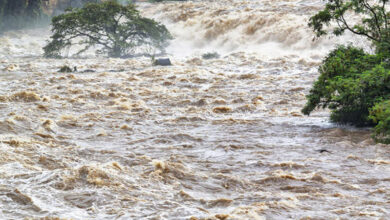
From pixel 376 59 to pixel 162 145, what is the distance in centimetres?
403

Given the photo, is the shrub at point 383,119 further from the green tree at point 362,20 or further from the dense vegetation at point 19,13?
the dense vegetation at point 19,13

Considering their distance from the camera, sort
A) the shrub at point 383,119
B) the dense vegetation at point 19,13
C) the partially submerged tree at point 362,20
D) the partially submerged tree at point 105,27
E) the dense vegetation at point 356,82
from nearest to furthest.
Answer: the shrub at point 383,119, the dense vegetation at point 356,82, the partially submerged tree at point 362,20, the partially submerged tree at point 105,27, the dense vegetation at point 19,13

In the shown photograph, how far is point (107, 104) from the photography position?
12.4 metres

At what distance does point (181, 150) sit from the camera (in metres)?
8.29

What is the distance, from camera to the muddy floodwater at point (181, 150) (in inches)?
229

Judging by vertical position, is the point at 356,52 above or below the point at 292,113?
above

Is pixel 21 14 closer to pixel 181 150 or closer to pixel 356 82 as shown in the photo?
pixel 181 150

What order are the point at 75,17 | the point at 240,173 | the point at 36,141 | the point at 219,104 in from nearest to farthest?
the point at 240,173 < the point at 36,141 < the point at 219,104 < the point at 75,17

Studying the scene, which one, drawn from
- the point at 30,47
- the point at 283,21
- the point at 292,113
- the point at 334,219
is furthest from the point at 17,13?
the point at 334,219

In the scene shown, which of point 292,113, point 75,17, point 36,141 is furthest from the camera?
point 75,17

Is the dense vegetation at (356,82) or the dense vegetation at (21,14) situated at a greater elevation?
the dense vegetation at (21,14)

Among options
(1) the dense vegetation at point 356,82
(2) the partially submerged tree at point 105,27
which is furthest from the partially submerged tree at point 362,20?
(2) the partially submerged tree at point 105,27

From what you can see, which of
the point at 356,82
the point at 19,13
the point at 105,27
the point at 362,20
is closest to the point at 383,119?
the point at 356,82

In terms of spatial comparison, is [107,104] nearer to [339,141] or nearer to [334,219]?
[339,141]
